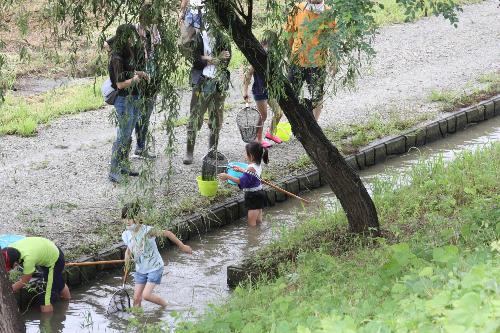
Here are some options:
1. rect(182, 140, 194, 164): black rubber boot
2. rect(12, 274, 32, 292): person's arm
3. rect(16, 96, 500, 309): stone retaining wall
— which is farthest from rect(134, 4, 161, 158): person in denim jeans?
rect(182, 140, 194, 164): black rubber boot

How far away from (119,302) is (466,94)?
26.8 ft

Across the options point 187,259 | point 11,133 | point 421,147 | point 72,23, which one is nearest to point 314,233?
point 187,259

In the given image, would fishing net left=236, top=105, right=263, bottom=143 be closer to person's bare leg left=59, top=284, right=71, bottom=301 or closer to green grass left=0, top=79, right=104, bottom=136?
green grass left=0, top=79, right=104, bottom=136

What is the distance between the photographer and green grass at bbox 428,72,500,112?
15.4m

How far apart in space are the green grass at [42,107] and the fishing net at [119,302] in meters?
4.89

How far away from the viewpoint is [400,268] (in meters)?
8.11

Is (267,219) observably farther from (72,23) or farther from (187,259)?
(72,23)

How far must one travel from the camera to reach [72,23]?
8.70 metres

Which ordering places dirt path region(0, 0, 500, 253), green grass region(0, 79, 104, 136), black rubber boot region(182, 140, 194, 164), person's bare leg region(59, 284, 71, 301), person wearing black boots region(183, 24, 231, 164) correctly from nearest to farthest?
person wearing black boots region(183, 24, 231, 164), person's bare leg region(59, 284, 71, 301), dirt path region(0, 0, 500, 253), black rubber boot region(182, 140, 194, 164), green grass region(0, 79, 104, 136)

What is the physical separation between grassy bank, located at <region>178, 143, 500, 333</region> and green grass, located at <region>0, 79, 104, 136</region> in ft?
16.2

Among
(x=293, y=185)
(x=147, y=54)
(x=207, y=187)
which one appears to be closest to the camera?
(x=147, y=54)

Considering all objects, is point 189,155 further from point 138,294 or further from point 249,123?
point 138,294

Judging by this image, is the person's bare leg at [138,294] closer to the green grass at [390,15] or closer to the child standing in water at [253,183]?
the child standing in water at [253,183]

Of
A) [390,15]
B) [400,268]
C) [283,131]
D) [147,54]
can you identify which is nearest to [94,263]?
[147,54]
